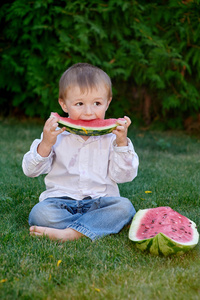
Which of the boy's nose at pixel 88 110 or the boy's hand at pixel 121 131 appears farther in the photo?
the boy's nose at pixel 88 110

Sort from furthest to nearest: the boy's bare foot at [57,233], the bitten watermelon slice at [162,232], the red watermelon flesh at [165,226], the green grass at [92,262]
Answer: the boy's bare foot at [57,233] → the red watermelon flesh at [165,226] → the bitten watermelon slice at [162,232] → the green grass at [92,262]

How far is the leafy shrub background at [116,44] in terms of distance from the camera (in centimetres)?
633

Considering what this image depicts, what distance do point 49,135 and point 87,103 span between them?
15.4 inches

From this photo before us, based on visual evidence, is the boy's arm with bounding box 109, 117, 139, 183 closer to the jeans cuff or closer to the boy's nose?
the boy's nose

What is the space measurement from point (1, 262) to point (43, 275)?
1.04 ft

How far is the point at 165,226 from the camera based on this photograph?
8.45 ft

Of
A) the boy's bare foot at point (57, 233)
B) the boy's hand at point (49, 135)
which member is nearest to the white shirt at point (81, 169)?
the boy's hand at point (49, 135)

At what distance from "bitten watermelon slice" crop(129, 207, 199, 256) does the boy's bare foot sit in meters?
0.41

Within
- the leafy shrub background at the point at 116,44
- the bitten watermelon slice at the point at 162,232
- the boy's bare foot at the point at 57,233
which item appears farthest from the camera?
the leafy shrub background at the point at 116,44

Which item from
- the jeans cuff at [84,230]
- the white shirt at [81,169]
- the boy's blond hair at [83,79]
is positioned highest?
the boy's blond hair at [83,79]

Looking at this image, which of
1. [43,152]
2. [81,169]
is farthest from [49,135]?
[81,169]

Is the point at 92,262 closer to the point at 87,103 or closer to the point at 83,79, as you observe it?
the point at 87,103

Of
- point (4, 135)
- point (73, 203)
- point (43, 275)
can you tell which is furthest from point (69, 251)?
point (4, 135)

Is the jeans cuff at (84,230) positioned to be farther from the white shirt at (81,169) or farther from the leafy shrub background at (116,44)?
the leafy shrub background at (116,44)
